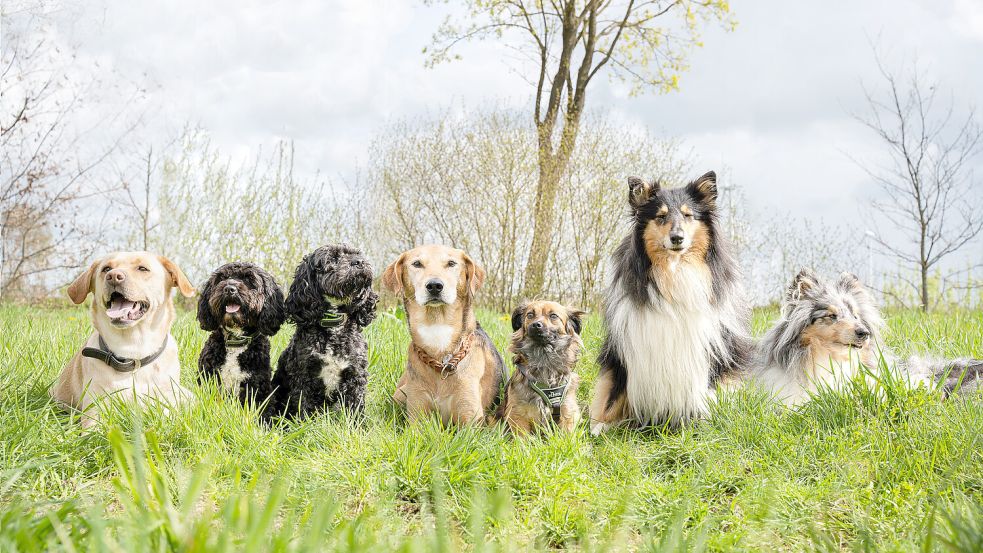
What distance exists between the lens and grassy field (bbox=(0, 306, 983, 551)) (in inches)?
114

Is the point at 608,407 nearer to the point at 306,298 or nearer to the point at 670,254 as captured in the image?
the point at 670,254

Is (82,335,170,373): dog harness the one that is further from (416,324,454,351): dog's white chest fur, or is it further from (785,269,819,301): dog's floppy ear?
(785,269,819,301): dog's floppy ear

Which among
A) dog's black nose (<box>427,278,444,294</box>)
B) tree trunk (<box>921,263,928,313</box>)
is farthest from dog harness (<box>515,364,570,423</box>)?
tree trunk (<box>921,263,928,313</box>)

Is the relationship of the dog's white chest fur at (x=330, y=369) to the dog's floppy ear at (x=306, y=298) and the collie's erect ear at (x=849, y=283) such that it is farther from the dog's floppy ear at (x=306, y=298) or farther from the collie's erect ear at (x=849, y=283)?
the collie's erect ear at (x=849, y=283)

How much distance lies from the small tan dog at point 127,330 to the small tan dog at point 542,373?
1.93 m

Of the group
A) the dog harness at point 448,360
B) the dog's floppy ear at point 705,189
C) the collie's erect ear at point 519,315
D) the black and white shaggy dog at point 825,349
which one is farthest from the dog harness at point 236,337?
the black and white shaggy dog at point 825,349

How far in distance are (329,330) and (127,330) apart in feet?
3.55

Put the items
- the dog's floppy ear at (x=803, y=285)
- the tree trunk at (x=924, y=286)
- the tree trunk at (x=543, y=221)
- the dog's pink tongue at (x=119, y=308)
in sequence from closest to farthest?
1. the dog's pink tongue at (x=119, y=308)
2. the dog's floppy ear at (x=803, y=285)
3. the tree trunk at (x=543, y=221)
4. the tree trunk at (x=924, y=286)

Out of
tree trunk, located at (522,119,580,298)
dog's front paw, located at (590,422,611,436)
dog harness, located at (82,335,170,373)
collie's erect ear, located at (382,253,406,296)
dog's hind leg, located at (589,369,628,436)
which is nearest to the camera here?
dog harness, located at (82,335,170,373)

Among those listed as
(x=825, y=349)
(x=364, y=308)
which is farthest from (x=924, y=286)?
(x=364, y=308)

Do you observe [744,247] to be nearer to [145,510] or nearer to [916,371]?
[916,371]

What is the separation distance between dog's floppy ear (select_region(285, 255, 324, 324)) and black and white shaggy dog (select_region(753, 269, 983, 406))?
3.02 meters

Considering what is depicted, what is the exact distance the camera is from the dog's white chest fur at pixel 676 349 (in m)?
4.28

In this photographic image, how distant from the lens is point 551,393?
4.00 metres
